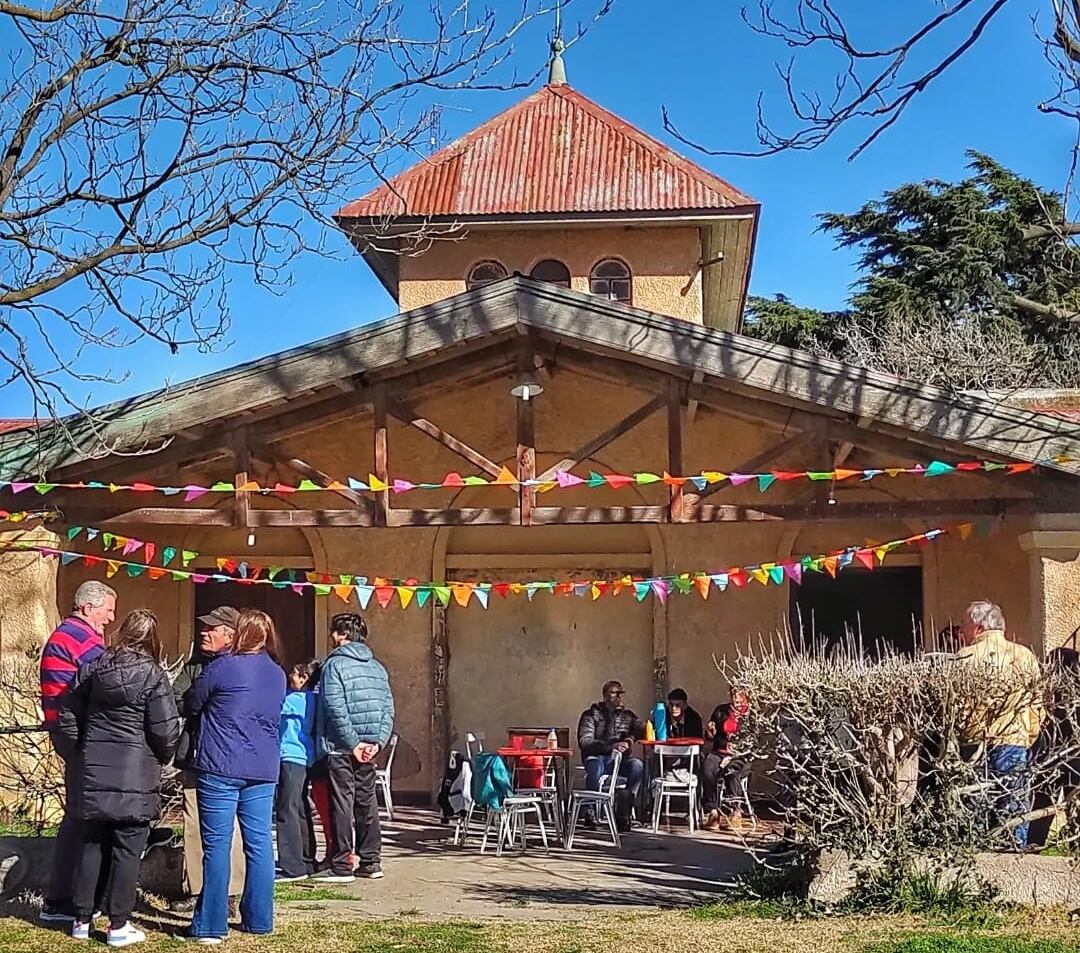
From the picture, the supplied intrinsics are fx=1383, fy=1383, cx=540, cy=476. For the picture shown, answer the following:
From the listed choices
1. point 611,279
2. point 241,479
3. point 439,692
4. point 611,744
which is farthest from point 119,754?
point 611,279

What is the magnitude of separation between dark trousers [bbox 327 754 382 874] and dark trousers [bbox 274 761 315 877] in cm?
20

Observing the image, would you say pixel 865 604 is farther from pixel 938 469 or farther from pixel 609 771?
pixel 938 469

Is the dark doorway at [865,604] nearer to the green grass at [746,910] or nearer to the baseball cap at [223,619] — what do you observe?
the green grass at [746,910]

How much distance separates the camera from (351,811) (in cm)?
862

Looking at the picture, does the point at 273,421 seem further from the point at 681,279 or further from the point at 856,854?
the point at 681,279

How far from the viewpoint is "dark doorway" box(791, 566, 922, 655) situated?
13.3 m

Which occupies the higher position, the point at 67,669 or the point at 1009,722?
the point at 67,669

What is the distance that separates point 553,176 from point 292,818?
1110 cm

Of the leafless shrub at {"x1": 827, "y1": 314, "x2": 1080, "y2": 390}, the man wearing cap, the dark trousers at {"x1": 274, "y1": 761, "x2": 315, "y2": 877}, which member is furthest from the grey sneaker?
the leafless shrub at {"x1": 827, "y1": 314, "x2": 1080, "y2": 390}

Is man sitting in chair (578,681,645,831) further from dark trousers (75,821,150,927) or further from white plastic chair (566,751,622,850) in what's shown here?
dark trousers (75,821,150,927)

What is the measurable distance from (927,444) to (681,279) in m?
7.37

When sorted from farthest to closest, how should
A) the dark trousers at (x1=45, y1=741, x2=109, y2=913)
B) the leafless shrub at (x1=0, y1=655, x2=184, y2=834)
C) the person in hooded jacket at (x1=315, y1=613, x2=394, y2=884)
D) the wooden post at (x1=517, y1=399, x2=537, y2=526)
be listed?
the wooden post at (x1=517, y1=399, x2=537, y2=526) < the person in hooded jacket at (x1=315, y1=613, x2=394, y2=884) < the leafless shrub at (x1=0, y1=655, x2=184, y2=834) < the dark trousers at (x1=45, y1=741, x2=109, y2=913)

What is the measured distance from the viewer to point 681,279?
17359 millimetres

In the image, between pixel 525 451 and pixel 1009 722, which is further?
pixel 525 451
